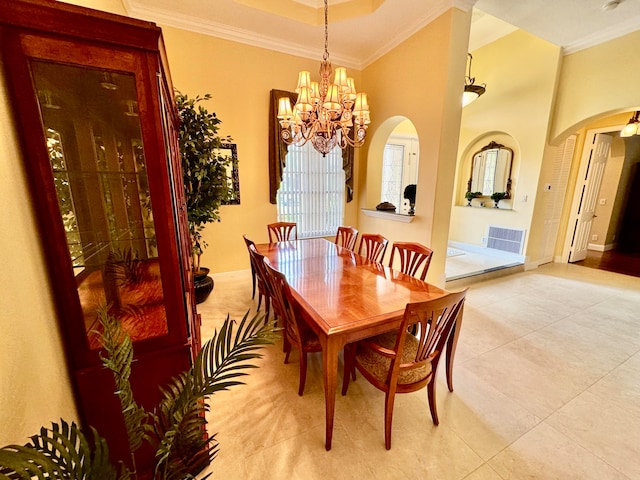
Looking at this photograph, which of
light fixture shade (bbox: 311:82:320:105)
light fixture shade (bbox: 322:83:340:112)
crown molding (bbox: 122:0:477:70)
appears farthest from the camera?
crown molding (bbox: 122:0:477:70)

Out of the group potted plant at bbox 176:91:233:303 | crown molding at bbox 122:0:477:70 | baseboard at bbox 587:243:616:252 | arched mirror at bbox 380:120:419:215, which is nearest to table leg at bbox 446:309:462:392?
potted plant at bbox 176:91:233:303

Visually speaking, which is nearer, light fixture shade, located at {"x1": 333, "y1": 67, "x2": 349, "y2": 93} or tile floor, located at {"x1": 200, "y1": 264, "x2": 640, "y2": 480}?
tile floor, located at {"x1": 200, "y1": 264, "x2": 640, "y2": 480}

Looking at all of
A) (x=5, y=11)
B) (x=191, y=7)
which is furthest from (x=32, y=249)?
(x=191, y=7)

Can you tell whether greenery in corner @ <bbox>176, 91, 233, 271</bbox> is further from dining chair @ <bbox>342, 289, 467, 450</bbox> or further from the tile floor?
dining chair @ <bbox>342, 289, 467, 450</bbox>

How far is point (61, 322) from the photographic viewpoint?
1.03 metres

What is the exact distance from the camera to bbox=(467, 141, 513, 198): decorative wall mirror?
4.93 metres

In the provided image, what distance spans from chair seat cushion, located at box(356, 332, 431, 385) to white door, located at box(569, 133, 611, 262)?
17.8 ft

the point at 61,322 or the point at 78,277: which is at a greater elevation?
the point at 78,277

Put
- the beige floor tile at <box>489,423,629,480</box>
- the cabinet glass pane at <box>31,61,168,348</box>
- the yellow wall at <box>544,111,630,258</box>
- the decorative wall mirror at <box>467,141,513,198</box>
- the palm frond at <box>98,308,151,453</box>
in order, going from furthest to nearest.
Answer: the decorative wall mirror at <box>467,141,513,198</box>
the yellow wall at <box>544,111,630,258</box>
the beige floor tile at <box>489,423,629,480</box>
the cabinet glass pane at <box>31,61,168,348</box>
the palm frond at <box>98,308,151,453</box>

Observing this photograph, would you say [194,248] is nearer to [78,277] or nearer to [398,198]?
[78,277]

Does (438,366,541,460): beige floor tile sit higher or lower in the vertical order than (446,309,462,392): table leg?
lower

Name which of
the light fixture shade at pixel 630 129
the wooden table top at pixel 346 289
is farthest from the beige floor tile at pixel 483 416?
the light fixture shade at pixel 630 129

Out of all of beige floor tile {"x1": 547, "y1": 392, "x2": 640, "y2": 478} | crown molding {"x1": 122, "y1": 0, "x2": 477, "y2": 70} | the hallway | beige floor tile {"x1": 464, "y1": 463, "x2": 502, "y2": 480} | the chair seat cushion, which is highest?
crown molding {"x1": 122, "y1": 0, "x2": 477, "y2": 70}

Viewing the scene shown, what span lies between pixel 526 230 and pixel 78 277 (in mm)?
5788
